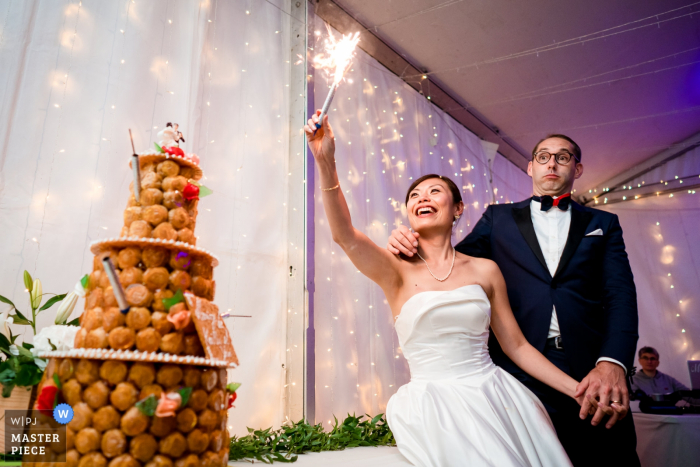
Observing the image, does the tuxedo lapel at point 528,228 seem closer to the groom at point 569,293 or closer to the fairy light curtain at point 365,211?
the groom at point 569,293

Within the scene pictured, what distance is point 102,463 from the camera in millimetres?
1017

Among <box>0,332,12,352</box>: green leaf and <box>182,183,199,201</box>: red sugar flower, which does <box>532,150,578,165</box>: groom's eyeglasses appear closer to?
<box>182,183,199,201</box>: red sugar flower

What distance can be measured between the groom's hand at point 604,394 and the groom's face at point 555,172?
3.18 ft

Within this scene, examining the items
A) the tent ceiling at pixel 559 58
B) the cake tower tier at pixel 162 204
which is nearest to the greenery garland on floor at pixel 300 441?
the cake tower tier at pixel 162 204

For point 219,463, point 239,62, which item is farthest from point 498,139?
point 219,463

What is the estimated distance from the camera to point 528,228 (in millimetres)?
2324

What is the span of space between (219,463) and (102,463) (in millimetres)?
278

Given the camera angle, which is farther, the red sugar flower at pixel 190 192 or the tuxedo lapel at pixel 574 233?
the tuxedo lapel at pixel 574 233

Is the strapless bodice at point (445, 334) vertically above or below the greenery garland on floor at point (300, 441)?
above

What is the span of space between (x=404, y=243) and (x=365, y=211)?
1.99 metres

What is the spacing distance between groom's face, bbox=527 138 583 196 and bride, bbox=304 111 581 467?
52cm

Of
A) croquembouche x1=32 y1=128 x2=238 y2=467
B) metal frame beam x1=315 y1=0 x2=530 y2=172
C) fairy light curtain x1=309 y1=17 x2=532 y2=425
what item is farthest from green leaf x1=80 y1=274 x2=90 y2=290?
metal frame beam x1=315 y1=0 x2=530 y2=172

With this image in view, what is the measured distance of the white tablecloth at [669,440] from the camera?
3.68 m

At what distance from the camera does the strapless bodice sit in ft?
6.14
